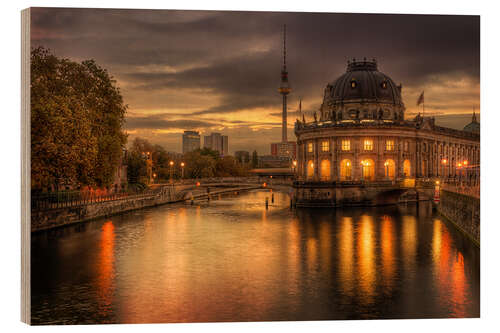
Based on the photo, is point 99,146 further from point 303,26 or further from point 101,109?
point 303,26

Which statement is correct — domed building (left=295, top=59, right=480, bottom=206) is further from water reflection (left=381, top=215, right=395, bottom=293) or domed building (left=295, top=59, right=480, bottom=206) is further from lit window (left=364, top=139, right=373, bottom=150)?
water reflection (left=381, top=215, right=395, bottom=293)

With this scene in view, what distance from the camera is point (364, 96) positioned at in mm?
85000

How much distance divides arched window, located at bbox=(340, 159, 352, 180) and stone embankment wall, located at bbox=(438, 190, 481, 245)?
24.9 metres

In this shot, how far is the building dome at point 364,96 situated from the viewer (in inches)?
3339

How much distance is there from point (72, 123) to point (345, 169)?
52.4 meters

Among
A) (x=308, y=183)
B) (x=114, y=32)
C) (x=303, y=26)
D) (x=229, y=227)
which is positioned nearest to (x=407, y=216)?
(x=308, y=183)

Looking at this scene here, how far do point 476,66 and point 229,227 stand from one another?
28779 millimetres

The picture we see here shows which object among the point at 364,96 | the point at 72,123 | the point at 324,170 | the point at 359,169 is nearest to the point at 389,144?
the point at 359,169

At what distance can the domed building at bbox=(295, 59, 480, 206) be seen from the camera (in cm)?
7538

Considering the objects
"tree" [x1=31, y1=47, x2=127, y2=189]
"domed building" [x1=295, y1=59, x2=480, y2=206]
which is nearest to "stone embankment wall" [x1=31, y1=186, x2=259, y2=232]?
"tree" [x1=31, y1=47, x2=127, y2=189]

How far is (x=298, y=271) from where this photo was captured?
26.4 m

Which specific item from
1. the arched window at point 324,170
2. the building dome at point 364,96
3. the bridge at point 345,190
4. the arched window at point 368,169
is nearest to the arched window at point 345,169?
the arched window at point 368,169

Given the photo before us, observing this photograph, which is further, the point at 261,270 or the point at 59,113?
the point at 59,113

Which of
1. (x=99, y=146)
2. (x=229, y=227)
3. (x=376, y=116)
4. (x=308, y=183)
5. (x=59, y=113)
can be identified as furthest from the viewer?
(x=376, y=116)
